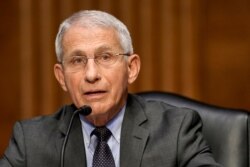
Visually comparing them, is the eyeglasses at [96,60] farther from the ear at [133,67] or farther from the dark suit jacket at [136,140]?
the dark suit jacket at [136,140]

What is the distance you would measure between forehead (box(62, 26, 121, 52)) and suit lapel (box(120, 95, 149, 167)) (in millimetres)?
283

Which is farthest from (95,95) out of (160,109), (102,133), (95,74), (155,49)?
(155,49)

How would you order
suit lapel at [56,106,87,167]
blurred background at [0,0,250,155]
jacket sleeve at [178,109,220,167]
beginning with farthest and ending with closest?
blurred background at [0,0,250,155]
suit lapel at [56,106,87,167]
jacket sleeve at [178,109,220,167]

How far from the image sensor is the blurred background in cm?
357

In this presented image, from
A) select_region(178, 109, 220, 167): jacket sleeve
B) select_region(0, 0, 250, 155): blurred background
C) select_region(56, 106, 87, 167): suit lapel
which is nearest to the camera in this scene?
select_region(178, 109, 220, 167): jacket sleeve

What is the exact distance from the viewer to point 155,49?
12.0 feet

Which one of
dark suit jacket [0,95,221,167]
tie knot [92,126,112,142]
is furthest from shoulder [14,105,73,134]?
tie knot [92,126,112,142]

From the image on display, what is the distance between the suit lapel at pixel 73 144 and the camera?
87.0 inches

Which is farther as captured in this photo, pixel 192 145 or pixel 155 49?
pixel 155 49

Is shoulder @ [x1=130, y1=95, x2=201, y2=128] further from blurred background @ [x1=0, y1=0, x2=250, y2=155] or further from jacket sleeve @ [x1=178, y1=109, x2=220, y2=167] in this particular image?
blurred background @ [x1=0, y1=0, x2=250, y2=155]

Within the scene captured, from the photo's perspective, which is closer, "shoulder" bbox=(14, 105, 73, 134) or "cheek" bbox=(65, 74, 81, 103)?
"cheek" bbox=(65, 74, 81, 103)

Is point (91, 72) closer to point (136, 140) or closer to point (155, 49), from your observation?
point (136, 140)

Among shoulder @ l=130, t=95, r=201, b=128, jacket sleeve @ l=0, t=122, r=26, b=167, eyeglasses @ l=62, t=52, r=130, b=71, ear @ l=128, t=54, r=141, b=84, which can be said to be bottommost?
jacket sleeve @ l=0, t=122, r=26, b=167

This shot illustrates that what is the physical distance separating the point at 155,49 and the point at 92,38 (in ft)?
5.05
